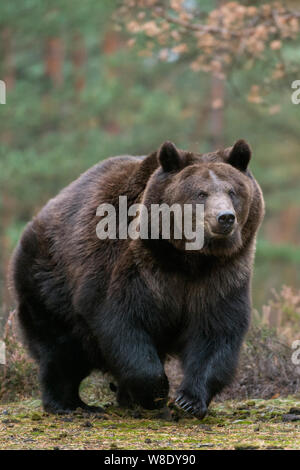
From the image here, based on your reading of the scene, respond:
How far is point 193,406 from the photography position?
5742mm

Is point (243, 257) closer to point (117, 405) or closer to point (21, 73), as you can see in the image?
point (117, 405)

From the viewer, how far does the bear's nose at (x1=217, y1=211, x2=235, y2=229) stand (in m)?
Answer: 5.41

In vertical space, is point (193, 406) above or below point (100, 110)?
below

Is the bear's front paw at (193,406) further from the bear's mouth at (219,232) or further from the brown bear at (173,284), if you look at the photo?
the bear's mouth at (219,232)

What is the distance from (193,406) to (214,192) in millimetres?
1558

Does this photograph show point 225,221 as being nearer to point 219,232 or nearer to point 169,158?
point 219,232

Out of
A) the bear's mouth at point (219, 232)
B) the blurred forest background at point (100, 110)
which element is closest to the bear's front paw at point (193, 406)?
the bear's mouth at point (219, 232)

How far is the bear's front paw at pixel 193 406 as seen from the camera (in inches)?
226

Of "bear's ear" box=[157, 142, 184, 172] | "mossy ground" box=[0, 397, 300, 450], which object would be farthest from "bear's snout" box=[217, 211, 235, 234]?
"mossy ground" box=[0, 397, 300, 450]

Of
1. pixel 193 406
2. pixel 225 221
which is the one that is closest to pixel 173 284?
pixel 225 221

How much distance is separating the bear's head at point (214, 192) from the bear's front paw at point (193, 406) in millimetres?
1077

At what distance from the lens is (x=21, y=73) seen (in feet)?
79.4
